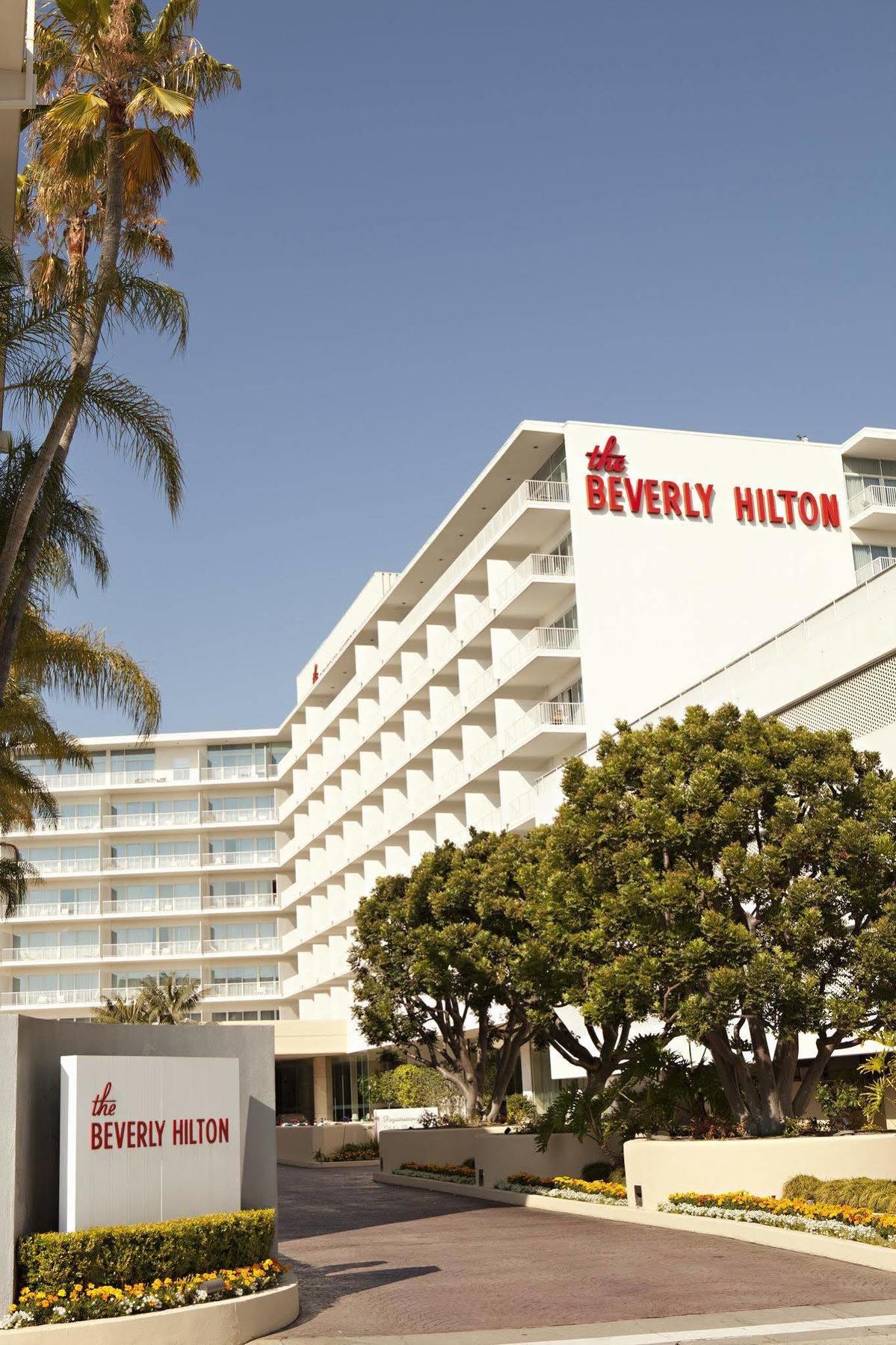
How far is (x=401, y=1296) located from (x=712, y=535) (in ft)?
117

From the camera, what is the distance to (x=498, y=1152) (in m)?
27.6

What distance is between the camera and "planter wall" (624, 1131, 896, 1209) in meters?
18.7

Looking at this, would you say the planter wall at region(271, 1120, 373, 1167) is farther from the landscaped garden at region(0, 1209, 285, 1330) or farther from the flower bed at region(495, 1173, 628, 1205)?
the landscaped garden at region(0, 1209, 285, 1330)

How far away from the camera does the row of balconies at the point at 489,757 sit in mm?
45281

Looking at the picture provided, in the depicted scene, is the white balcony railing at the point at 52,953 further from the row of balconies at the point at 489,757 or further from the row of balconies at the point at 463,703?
the row of balconies at the point at 489,757

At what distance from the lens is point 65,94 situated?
1948 centimetres

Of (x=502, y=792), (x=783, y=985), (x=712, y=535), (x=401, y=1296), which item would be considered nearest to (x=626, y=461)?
(x=712, y=535)

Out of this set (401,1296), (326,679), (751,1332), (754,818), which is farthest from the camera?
(326,679)

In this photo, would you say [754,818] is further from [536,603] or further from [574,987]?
[536,603]

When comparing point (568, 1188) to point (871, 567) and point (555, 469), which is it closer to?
point (555, 469)

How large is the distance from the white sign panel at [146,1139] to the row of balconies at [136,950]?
7036 centimetres

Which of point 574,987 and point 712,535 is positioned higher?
point 712,535

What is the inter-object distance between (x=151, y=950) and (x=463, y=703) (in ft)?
125

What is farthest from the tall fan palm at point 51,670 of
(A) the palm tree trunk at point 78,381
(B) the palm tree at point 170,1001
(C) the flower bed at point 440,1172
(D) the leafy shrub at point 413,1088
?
(B) the palm tree at point 170,1001
